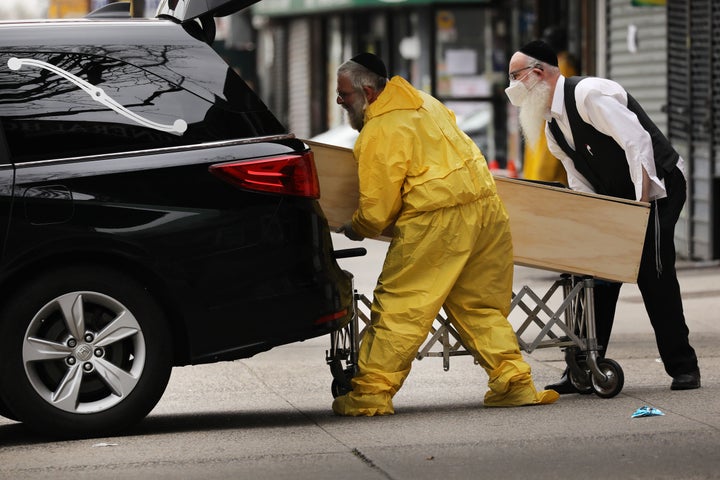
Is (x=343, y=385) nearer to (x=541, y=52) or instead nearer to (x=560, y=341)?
(x=560, y=341)

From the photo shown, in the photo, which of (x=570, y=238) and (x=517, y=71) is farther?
(x=517, y=71)

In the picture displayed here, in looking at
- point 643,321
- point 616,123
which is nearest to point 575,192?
point 616,123

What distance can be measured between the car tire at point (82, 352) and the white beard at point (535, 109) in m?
2.20

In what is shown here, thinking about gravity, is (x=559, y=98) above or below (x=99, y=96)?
below

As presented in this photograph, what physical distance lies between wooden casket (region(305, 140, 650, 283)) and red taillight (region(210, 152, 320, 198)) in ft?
3.77

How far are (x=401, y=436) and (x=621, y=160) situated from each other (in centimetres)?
196

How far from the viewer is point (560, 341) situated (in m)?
7.55

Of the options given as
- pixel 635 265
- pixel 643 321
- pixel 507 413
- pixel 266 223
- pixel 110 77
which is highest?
pixel 110 77

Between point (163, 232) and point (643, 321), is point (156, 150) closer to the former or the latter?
point (163, 232)

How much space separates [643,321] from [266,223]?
16.4ft

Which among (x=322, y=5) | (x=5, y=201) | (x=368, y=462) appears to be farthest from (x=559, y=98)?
(x=322, y=5)

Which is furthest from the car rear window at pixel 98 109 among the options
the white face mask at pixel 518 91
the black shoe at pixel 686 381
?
the black shoe at pixel 686 381

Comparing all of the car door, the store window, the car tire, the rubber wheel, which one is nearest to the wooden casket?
the car tire

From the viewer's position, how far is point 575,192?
7387mm
